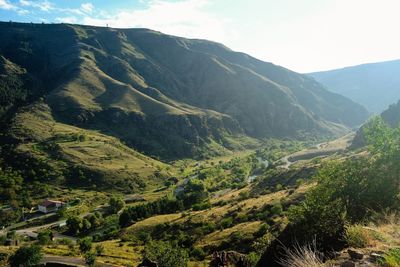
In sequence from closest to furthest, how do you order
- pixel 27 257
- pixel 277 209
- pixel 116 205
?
pixel 27 257 → pixel 277 209 → pixel 116 205

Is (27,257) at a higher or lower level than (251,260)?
lower

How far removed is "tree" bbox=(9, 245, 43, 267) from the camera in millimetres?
83562

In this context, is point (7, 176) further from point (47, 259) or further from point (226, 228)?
point (226, 228)

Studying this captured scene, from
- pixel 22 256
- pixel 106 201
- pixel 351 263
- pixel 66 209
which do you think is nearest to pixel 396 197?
pixel 351 263

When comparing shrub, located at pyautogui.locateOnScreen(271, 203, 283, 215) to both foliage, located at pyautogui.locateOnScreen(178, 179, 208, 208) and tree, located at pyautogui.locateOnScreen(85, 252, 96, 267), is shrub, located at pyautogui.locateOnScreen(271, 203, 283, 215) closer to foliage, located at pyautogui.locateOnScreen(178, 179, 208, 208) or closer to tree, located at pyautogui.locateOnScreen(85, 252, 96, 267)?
tree, located at pyautogui.locateOnScreen(85, 252, 96, 267)

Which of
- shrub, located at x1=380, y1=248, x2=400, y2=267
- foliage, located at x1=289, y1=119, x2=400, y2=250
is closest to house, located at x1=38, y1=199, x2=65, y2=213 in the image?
foliage, located at x1=289, y1=119, x2=400, y2=250

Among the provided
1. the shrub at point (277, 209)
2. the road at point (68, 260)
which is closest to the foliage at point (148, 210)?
the road at point (68, 260)

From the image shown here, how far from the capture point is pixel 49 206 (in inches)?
6412

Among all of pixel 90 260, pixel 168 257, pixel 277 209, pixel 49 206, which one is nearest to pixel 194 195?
pixel 49 206

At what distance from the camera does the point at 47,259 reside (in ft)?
304

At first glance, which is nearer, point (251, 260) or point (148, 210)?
point (251, 260)

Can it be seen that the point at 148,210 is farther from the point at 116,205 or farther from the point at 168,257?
the point at 168,257

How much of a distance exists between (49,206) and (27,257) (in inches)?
3296

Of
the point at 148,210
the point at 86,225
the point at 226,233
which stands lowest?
the point at 86,225
